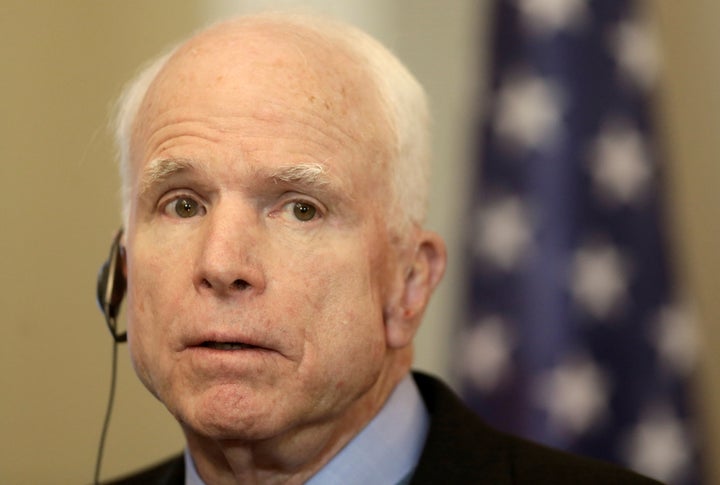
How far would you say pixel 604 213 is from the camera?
137 inches

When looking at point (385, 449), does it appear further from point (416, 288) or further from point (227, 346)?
point (227, 346)

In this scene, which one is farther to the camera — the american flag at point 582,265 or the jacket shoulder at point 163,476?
the american flag at point 582,265

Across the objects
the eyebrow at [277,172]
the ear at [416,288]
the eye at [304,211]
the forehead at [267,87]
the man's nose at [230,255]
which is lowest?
the ear at [416,288]

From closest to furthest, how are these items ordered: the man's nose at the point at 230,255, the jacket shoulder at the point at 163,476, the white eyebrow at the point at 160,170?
the man's nose at the point at 230,255 → the white eyebrow at the point at 160,170 → the jacket shoulder at the point at 163,476

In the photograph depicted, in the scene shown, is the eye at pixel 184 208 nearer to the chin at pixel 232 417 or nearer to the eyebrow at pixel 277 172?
the eyebrow at pixel 277 172

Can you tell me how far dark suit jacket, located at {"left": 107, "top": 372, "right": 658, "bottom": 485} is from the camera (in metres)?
2.22

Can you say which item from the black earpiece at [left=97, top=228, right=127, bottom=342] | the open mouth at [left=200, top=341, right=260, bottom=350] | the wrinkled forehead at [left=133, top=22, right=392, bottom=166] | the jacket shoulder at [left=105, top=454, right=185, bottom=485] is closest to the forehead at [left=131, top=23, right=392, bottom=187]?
the wrinkled forehead at [left=133, top=22, right=392, bottom=166]

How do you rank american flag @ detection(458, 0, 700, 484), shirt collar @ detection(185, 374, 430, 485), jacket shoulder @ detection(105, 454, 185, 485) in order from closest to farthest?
shirt collar @ detection(185, 374, 430, 485)
jacket shoulder @ detection(105, 454, 185, 485)
american flag @ detection(458, 0, 700, 484)

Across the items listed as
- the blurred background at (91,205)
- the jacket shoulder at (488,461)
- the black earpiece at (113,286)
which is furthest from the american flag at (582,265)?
the black earpiece at (113,286)

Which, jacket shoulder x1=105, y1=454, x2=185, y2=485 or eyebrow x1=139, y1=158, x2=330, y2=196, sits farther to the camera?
jacket shoulder x1=105, y1=454, x2=185, y2=485

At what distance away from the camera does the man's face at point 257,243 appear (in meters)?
1.99

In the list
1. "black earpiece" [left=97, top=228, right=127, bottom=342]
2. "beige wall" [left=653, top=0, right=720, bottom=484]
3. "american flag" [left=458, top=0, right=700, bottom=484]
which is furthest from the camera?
"beige wall" [left=653, top=0, right=720, bottom=484]

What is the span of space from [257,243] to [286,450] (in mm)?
423

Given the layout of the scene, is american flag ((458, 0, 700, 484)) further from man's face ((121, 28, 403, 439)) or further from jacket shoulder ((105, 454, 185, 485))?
man's face ((121, 28, 403, 439))
